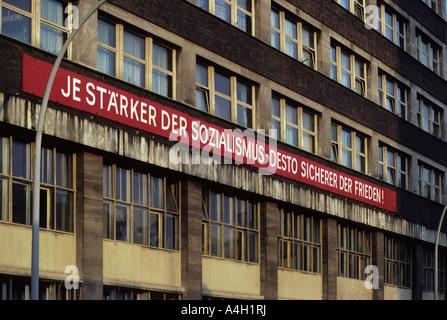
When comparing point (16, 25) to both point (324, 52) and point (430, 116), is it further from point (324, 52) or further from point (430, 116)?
point (430, 116)

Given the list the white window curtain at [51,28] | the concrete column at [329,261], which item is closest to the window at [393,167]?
the concrete column at [329,261]

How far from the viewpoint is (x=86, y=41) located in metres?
24.8

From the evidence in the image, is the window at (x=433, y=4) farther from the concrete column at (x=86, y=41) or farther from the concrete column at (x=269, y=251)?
the concrete column at (x=86, y=41)

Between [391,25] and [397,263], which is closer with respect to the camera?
[397,263]

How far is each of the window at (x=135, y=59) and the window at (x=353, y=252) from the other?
12892 mm

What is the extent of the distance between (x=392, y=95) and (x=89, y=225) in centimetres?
2373

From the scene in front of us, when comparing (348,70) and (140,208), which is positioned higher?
(348,70)

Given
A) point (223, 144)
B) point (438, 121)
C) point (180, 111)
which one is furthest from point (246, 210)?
point (438, 121)

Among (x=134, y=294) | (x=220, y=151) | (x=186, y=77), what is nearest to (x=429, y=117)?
(x=220, y=151)

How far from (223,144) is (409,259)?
18.2 m

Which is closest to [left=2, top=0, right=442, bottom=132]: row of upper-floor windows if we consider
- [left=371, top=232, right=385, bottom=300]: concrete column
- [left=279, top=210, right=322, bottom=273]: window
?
[left=279, top=210, right=322, bottom=273]: window

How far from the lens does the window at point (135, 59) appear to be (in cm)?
2595

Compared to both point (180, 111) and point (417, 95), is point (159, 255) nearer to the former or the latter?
point (180, 111)

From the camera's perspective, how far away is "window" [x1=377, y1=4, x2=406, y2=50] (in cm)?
4366
